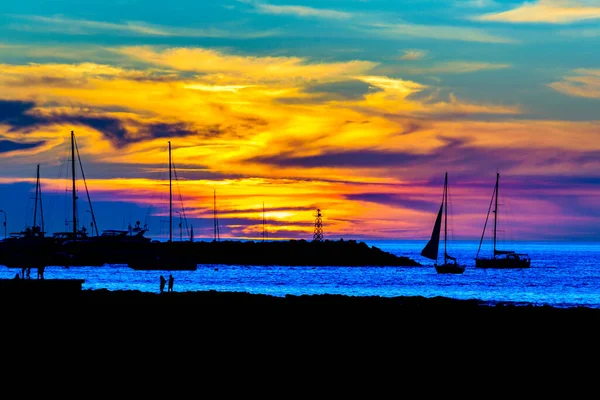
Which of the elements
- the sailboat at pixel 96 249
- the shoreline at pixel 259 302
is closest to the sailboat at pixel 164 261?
the sailboat at pixel 96 249

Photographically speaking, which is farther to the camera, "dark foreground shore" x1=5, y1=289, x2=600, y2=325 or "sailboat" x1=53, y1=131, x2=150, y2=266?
"sailboat" x1=53, y1=131, x2=150, y2=266

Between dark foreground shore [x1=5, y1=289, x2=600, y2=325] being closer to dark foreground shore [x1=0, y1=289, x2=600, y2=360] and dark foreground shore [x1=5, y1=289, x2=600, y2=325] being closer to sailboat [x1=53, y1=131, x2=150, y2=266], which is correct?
dark foreground shore [x1=0, y1=289, x2=600, y2=360]

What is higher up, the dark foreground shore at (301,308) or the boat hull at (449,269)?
the boat hull at (449,269)

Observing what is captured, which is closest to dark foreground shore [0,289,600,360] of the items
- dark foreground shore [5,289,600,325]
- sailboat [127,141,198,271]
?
dark foreground shore [5,289,600,325]

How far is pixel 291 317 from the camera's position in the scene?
3319 cm

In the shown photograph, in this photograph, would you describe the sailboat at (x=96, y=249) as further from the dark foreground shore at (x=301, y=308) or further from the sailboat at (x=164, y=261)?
the dark foreground shore at (x=301, y=308)

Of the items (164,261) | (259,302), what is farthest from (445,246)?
(259,302)

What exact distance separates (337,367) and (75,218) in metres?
92.1

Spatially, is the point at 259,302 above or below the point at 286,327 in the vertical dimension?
above

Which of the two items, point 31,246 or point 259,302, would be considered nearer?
point 259,302

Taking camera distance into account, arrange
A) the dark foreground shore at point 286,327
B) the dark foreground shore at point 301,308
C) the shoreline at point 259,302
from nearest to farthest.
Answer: the dark foreground shore at point 286,327 < the dark foreground shore at point 301,308 < the shoreline at point 259,302

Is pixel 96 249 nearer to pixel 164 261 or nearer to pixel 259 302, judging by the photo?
pixel 164 261

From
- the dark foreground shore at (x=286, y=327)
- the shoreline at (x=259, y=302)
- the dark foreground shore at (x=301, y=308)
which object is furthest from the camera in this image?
the shoreline at (x=259, y=302)

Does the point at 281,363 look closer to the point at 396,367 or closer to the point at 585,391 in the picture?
the point at 396,367
